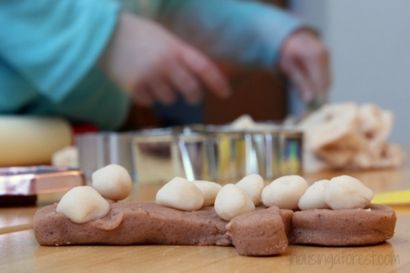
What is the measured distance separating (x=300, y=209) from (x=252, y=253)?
5 cm

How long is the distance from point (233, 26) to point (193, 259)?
4.46 feet

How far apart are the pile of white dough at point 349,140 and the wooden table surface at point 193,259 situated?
0.59m

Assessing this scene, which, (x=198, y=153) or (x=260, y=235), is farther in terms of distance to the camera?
(x=198, y=153)

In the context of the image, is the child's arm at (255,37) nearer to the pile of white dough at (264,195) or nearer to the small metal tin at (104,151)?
the small metal tin at (104,151)

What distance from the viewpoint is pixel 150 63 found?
1.31 m

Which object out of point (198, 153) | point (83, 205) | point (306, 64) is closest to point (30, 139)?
point (198, 153)

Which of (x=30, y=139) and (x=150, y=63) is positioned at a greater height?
(x=150, y=63)

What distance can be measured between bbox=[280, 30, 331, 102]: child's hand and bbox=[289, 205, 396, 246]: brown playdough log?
137cm

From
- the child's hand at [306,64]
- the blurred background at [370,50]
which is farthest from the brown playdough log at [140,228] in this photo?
the blurred background at [370,50]

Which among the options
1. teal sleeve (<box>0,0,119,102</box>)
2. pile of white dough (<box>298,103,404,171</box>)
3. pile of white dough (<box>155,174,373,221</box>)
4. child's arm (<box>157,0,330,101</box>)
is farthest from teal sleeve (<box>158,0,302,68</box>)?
pile of white dough (<box>155,174,373,221</box>)

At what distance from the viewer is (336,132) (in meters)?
0.95

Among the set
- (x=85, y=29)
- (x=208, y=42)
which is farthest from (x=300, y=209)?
(x=208, y=42)

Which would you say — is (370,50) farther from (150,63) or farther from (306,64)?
(150,63)

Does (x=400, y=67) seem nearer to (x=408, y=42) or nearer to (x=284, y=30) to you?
(x=408, y=42)
